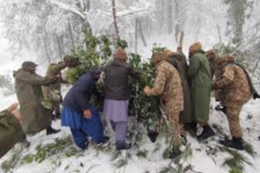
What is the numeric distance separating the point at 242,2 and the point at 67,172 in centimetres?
2070

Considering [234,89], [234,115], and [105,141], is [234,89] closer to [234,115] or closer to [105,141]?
[234,115]

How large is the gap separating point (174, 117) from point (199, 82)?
83 centimetres

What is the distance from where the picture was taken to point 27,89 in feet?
24.1

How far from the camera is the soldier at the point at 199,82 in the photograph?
6359 mm

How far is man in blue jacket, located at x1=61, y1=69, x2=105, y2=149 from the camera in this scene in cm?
615

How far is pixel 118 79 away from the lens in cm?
616

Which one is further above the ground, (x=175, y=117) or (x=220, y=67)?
(x=220, y=67)

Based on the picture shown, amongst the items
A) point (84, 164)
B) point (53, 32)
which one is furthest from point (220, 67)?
point (53, 32)

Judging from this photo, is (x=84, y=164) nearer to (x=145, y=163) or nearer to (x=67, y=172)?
(x=67, y=172)

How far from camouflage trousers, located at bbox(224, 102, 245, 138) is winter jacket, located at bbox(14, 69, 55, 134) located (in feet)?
12.1

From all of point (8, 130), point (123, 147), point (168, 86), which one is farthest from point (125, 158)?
point (8, 130)

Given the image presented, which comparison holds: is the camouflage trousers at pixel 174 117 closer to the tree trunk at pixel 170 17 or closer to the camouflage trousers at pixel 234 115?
the camouflage trousers at pixel 234 115

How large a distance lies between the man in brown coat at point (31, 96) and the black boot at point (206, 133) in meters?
3.31

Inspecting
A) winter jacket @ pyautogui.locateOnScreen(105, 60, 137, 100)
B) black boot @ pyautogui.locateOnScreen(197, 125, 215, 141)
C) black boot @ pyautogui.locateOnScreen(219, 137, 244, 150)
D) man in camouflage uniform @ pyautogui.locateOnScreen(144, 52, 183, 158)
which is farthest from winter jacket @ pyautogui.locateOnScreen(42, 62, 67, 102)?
black boot @ pyautogui.locateOnScreen(219, 137, 244, 150)
